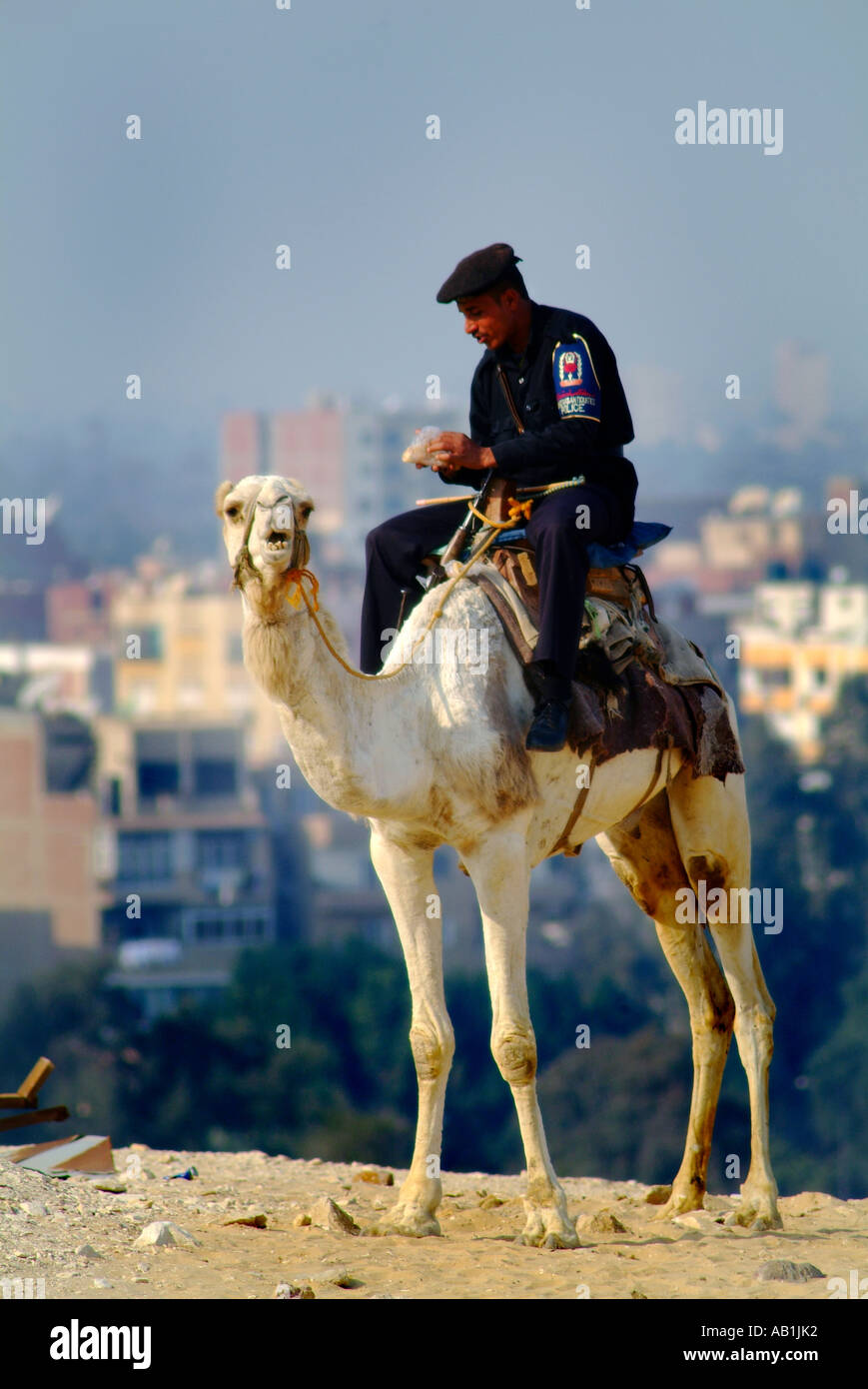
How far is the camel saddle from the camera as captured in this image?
429 inches

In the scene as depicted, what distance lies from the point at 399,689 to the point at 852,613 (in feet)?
486

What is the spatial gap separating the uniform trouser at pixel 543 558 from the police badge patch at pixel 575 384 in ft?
1.31

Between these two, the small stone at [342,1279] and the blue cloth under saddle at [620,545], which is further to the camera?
the blue cloth under saddle at [620,545]

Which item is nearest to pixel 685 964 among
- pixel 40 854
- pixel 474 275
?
pixel 474 275

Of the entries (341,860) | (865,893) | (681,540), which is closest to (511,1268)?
(865,893)

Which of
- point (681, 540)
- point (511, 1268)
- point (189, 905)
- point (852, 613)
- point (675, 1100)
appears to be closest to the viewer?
point (511, 1268)

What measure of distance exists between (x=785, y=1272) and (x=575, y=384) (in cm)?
449

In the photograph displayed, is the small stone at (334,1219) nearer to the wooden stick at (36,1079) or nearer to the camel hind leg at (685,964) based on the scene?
the camel hind leg at (685,964)

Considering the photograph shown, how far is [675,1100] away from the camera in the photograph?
72.3 metres

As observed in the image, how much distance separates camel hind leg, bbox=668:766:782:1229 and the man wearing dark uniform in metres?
1.65

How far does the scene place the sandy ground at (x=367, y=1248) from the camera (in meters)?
9.52

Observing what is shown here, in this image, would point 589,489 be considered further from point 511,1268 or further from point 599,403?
point 511,1268

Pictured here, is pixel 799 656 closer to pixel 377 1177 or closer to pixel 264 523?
pixel 377 1177

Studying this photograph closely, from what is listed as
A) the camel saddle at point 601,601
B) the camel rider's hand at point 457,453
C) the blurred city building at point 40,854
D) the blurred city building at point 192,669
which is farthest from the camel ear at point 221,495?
the blurred city building at point 192,669
